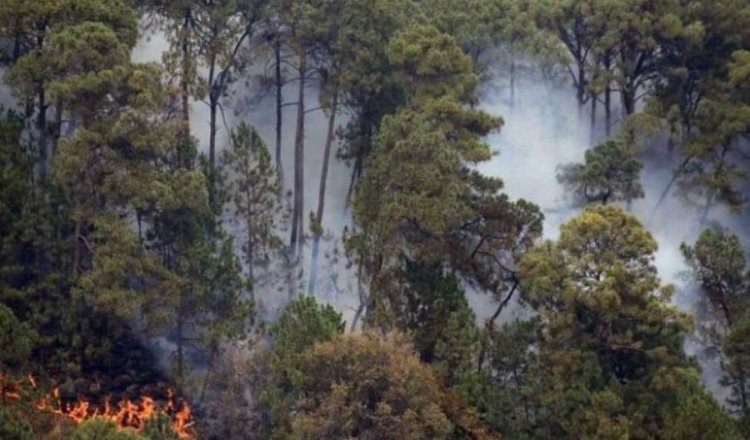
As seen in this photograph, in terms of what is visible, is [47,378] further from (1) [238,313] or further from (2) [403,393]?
(2) [403,393]

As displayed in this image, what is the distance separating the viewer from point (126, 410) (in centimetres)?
2198

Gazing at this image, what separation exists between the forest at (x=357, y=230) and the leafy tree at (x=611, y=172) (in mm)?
61

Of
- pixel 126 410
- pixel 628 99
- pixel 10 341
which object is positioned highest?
pixel 628 99

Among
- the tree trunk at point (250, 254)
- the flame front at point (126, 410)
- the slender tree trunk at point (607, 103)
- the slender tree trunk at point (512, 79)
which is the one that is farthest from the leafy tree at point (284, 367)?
the slender tree trunk at point (607, 103)

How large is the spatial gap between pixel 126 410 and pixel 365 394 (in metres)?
4.95

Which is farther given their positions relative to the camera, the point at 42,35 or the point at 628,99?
the point at 628,99

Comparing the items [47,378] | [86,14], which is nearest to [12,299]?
[47,378]

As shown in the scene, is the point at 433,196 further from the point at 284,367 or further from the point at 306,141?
the point at 306,141

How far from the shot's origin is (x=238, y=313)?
24.2 metres

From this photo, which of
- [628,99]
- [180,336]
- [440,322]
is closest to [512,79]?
[628,99]

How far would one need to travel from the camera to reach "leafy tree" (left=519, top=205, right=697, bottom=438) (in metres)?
21.9

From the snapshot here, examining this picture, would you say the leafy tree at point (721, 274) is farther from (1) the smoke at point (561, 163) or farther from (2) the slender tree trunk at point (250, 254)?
(2) the slender tree trunk at point (250, 254)

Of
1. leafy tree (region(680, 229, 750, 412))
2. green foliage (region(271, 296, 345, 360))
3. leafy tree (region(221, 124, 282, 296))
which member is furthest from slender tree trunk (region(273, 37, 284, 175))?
leafy tree (region(680, 229, 750, 412))

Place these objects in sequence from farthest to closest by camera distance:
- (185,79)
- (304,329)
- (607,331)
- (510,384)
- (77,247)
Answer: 1. (185,79)
2. (510,384)
3. (77,247)
4. (607,331)
5. (304,329)
